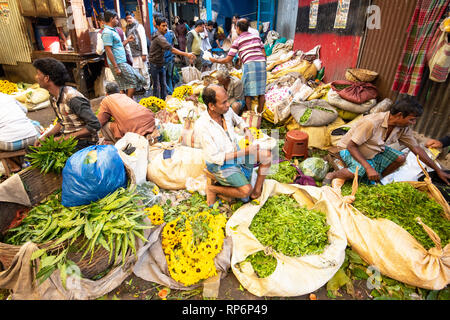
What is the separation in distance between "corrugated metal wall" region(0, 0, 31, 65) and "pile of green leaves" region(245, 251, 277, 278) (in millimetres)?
8179

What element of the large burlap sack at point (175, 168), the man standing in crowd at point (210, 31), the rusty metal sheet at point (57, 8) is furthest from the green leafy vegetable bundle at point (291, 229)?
the man standing in crowd at point (210, 31)

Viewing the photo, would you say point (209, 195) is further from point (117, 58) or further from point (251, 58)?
point (117, 58)

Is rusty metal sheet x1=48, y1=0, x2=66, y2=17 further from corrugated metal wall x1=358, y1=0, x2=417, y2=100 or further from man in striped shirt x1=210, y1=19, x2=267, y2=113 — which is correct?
corrugated metal wall x1=358, y1=0, x2=417, y2=100

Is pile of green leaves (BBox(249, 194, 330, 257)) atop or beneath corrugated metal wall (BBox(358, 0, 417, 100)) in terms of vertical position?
beneath

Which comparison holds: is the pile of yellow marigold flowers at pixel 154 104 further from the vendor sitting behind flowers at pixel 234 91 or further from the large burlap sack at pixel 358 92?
the large burlap sack at pixel 358 92

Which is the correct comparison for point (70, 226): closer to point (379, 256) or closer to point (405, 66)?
point (379, 256)

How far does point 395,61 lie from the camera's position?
4223mm

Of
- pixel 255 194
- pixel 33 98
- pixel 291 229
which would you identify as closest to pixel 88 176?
pixel 255 194

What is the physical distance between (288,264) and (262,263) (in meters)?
0.23

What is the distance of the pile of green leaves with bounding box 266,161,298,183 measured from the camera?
334 centimetres

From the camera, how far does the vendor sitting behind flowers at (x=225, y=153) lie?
2.48 m

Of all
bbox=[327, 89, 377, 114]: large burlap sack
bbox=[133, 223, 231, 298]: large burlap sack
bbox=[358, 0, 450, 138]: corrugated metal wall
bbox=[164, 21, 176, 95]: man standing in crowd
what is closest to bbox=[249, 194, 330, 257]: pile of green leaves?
bbox=[133, 223, 231, 298]: large burlap sack

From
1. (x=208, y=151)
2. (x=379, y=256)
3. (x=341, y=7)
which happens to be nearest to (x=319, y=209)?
(x=379, y=256)
